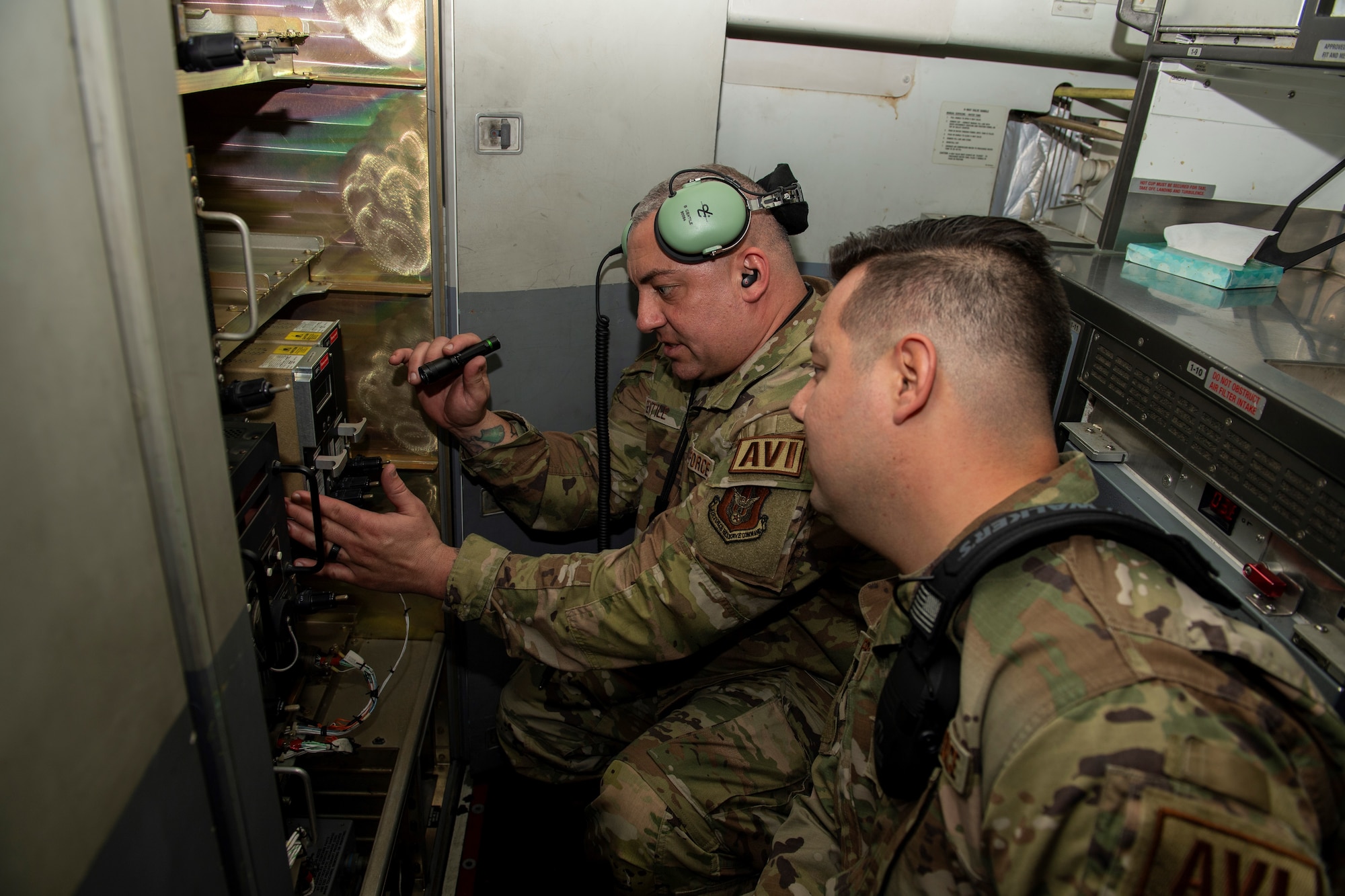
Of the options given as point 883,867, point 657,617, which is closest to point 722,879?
point 657,617

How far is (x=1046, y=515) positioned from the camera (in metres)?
0.81

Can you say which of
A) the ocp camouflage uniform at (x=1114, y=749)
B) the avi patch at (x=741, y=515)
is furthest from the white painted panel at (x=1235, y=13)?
the avi patch at (x=741, y=515)

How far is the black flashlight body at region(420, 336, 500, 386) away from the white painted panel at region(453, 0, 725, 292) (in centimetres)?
14

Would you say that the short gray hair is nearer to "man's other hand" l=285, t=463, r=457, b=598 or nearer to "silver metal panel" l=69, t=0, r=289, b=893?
"man's other hand" l=285, t=463, r=457, b=598

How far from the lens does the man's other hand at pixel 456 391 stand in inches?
67.4

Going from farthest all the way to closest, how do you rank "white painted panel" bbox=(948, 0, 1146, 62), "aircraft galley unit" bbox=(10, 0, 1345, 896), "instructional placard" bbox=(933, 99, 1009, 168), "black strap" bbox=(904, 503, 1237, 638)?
1. "instructional placard" bbox=(933, 99, 1009, 168)
2. "white painted panel" bbox=(948, 0, 1146, 62)
3. "black strap" bbox=(904, 503, 1237, 638)
4. "aircraft galley unit" bbox=(10, 0, 1345, 896)

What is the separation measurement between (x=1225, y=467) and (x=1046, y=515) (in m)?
0.61

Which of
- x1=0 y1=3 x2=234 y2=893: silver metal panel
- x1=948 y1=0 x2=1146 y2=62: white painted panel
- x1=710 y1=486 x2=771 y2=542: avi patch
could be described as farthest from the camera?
x1=948 y1=0 x2=1146 y2=62: white painted panel

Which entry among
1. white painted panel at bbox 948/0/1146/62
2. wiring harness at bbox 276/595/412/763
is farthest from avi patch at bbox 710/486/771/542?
white painted panel at bbox 948/0/1146/62

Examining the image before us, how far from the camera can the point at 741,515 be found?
139cm

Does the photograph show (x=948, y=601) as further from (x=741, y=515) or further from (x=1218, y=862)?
(x=741, y=515)

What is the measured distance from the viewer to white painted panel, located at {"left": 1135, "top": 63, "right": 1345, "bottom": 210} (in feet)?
6.16

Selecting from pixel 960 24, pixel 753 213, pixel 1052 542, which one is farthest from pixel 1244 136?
pixel 1052 542

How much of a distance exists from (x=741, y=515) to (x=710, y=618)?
0.62ft
